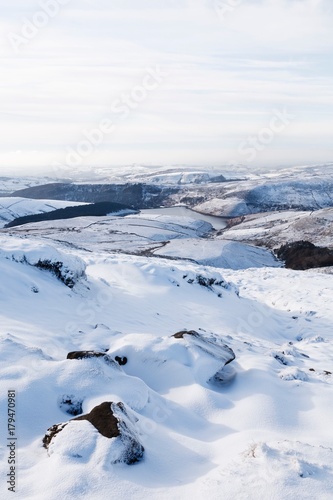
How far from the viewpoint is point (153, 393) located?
7.17 metres

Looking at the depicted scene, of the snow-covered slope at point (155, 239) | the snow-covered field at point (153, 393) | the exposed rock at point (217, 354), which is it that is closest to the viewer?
the snow-covered field at point (153, 393)

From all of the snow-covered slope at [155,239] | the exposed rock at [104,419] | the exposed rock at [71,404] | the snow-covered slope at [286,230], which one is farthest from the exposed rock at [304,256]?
the exposed rock at [104,419]

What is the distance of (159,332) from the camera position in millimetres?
12977

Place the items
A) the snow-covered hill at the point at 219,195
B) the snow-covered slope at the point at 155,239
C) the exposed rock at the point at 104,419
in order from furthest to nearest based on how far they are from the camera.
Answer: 1. the snow-covered hill at the point at 219,195
2. the snow-covered slope at the point at 155,239
3. the exposed rock at the point at 104,419

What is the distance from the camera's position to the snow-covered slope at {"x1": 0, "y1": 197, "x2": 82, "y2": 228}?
302 feet

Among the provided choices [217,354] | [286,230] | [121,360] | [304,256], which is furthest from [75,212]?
[121,360]

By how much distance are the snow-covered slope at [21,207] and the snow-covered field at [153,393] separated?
80997 millimetres

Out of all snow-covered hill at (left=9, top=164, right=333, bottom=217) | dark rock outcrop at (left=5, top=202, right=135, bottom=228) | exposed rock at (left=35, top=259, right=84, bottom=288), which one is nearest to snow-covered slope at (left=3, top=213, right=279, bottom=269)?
dark rock outcrop at (left=5, top=202, right=135, bottom=228)

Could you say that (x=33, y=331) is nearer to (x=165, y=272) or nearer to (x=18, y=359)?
(x=18, y=359)

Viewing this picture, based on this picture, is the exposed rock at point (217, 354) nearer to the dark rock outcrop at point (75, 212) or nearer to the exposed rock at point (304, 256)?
the exposed rock at point (304, 256)

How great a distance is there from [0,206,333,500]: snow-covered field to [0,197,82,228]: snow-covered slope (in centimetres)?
8100

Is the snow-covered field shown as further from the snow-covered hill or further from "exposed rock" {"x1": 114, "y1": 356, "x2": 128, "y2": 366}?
the snow-covered hill

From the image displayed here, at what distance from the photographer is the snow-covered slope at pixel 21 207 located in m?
92.0

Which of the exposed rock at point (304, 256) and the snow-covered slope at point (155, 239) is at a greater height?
the exposed rock at point (304, 256)
